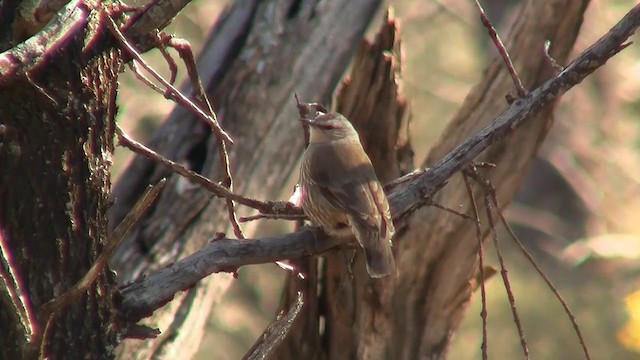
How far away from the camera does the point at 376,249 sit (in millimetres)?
→ 3590

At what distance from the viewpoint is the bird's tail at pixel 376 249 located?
11.6 ft

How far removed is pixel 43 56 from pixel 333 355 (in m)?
2.46

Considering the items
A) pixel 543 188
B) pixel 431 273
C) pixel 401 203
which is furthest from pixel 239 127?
pixel 543 188

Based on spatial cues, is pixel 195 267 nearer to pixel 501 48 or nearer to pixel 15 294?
pixel 15 294

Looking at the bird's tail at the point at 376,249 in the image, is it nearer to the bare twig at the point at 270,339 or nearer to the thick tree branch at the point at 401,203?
the thick tree branch at the point at 401,203

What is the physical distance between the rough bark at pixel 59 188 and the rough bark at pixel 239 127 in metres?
2.03

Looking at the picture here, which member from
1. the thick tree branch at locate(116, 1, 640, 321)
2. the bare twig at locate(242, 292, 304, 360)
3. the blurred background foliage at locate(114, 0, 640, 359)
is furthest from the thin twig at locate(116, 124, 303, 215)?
the blurred background foliage at locate(114, 0, 640, 359)

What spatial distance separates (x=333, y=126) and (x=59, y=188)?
2.26m

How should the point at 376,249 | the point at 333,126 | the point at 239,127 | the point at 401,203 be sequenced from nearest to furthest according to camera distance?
the point at 401,203, the point at 376,249, the point at 333,126, the point at 239,127

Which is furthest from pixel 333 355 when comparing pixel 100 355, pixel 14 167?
pixel 14 167

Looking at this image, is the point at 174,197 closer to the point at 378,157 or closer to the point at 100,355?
the point at 378,157

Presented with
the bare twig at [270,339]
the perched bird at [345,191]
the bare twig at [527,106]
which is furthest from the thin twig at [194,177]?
the perched bird at [345,191]

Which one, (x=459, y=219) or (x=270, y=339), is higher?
(x=459, y=219)

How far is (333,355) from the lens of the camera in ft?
14.0
